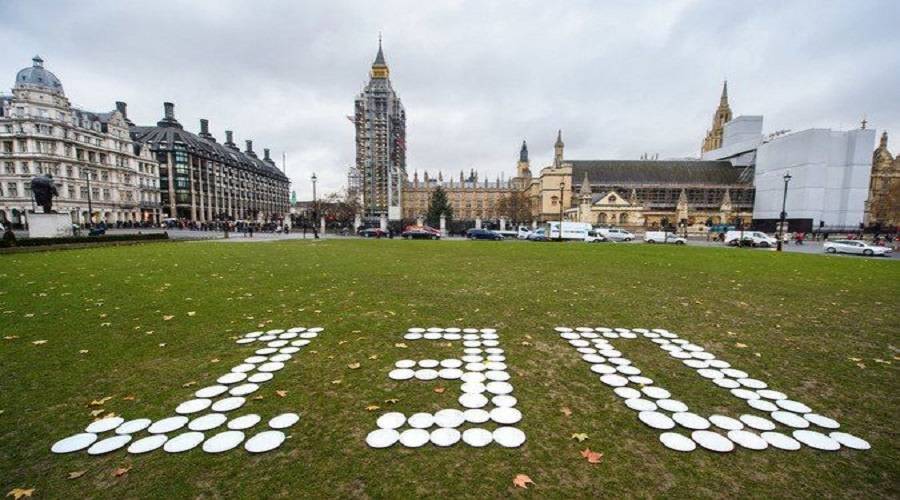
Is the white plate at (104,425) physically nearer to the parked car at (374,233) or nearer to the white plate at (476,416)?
the white plate at (476,416)

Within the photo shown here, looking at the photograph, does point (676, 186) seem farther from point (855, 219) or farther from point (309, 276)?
point (309, 276)

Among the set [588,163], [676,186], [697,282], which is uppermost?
[588,163]

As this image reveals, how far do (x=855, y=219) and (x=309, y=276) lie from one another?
87.2m

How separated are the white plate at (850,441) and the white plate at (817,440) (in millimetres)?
60

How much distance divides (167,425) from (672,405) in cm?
505

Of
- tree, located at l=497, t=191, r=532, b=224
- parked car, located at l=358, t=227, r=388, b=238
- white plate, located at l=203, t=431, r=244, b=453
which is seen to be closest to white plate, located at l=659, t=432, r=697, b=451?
white plate, located at l=203, t=431, r=244, b=453

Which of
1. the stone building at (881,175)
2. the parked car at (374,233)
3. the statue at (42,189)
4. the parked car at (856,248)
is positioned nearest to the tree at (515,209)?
the parked car at (374,233)

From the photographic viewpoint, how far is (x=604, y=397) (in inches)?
175

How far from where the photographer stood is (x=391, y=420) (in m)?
3.89

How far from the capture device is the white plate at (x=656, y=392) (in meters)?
4.50

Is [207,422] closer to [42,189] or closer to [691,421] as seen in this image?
[691,421]

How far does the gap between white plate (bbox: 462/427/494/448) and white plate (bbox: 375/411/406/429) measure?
641 millimetres

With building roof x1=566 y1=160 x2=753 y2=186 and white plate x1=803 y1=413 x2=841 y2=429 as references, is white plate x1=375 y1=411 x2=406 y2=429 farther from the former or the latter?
building roof x1=566 y1=160 x2=753 y2=186

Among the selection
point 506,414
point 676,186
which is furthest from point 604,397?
point 676,186
